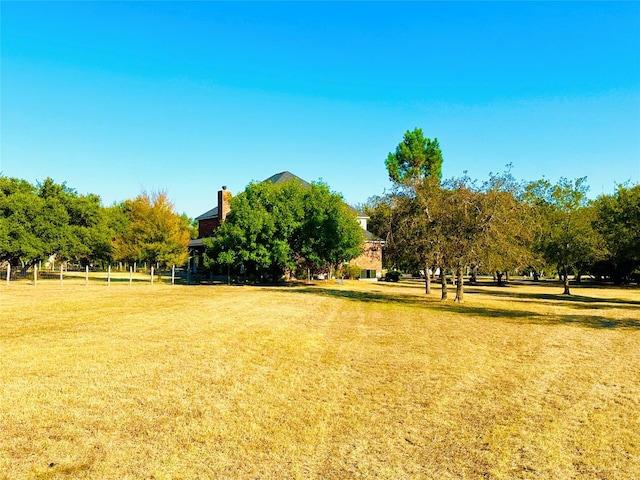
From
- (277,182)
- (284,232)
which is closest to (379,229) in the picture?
(284,232)

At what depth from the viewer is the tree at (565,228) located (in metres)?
37.5

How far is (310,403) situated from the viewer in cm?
766

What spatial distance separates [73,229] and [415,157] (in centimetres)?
4234

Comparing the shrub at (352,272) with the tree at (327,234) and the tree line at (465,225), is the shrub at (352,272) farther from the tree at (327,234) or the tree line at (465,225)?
the tree line at (465,225)

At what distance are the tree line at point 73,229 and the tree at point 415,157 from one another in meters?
30.6

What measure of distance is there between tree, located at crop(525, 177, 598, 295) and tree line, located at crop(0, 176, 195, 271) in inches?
1293

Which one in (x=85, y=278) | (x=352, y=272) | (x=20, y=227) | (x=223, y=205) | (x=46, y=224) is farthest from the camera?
(x=352, y=272)

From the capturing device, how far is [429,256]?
26.2m

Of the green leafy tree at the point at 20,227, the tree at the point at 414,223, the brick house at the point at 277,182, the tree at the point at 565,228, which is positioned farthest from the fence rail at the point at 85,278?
the tree at the point at 565,228

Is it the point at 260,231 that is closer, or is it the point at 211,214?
the point at 260,231

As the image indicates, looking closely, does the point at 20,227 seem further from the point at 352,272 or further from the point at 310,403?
the point at 310,403

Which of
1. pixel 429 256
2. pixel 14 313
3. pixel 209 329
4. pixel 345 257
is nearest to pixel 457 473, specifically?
pixel 209 329

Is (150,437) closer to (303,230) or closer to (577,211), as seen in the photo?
(303,230)

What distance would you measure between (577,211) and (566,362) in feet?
110
